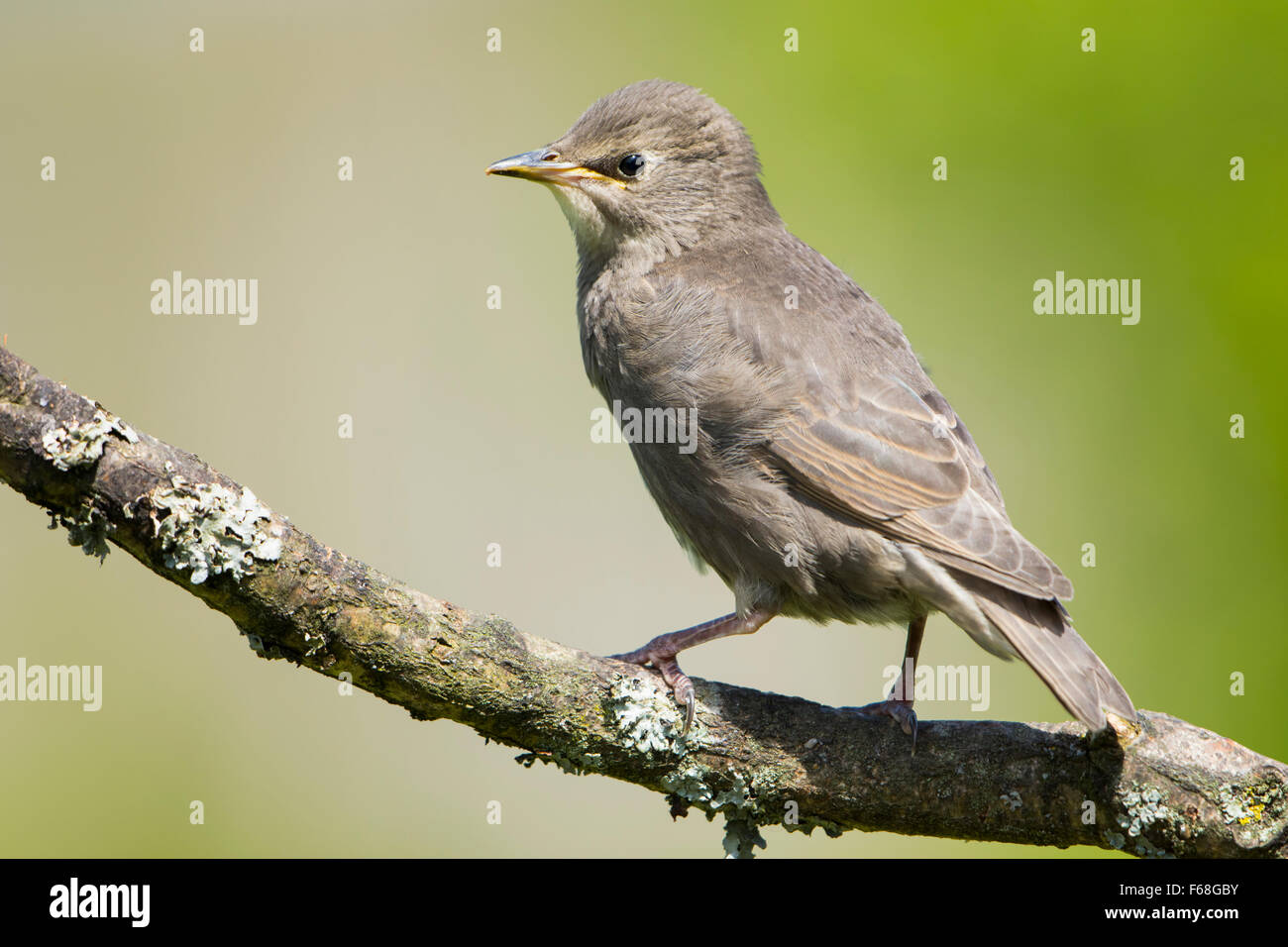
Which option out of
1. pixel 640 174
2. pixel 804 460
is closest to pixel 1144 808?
pixel 804 460

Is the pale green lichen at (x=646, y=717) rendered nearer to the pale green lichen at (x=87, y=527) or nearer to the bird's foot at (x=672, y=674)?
the bird's foot at (x=672, y=674)

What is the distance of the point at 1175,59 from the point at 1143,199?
773 mm

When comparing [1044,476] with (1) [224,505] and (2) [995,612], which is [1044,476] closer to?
(2) [995,612]

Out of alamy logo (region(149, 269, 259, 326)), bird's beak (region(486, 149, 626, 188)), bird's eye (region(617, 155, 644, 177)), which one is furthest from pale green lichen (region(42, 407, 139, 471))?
alamy logo (region(149, 269, 259, 326))

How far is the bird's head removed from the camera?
18.0ft

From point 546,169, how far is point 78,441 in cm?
288

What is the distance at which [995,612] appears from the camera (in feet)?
14.0

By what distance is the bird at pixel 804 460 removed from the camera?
168 inches


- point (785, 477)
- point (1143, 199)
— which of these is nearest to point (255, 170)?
point (785, 477)

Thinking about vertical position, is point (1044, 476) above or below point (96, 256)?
below

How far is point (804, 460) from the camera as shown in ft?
14.9

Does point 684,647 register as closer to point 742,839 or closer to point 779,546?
point 779,546

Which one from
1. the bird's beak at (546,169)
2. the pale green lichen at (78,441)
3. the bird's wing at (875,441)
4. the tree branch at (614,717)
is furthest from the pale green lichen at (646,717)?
the bird's beak at (546,169)

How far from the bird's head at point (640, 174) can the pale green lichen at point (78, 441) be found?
106 inches
